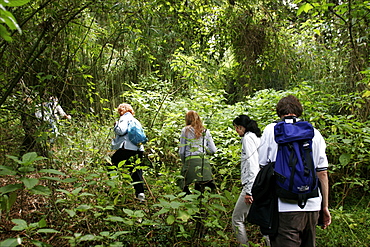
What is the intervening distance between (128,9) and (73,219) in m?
2.56

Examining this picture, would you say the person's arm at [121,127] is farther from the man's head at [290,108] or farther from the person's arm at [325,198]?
the person's arm at [325,198]

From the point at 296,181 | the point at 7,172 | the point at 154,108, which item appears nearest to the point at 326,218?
the point at 296,181

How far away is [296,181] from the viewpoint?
→ 239cm

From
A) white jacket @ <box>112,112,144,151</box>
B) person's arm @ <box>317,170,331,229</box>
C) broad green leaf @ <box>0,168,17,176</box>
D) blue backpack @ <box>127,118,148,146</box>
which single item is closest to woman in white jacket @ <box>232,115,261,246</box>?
person's arm @ <box>317,170,331,229</box>

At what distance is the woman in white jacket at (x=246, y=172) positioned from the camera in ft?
11.7

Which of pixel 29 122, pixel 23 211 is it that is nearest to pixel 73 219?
pixel 23 211

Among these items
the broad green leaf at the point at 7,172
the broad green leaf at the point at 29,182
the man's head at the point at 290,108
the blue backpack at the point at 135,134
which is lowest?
the broad green leaf at the point at 29,182

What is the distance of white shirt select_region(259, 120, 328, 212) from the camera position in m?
2.46

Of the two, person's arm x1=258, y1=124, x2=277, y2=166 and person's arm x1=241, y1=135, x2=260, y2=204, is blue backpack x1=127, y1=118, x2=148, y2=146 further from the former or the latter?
person's arm x1=258, y1=124, x2=277, y2=166

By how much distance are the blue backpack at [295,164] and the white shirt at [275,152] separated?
67mm

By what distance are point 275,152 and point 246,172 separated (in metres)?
1.19

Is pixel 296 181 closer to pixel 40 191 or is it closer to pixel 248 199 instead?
pixel 248 199

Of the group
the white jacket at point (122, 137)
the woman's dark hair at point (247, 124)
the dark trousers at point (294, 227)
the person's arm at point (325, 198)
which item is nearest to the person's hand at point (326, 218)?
the person's arm at point (325, 198)

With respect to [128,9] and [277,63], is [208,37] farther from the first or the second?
[128,9]
